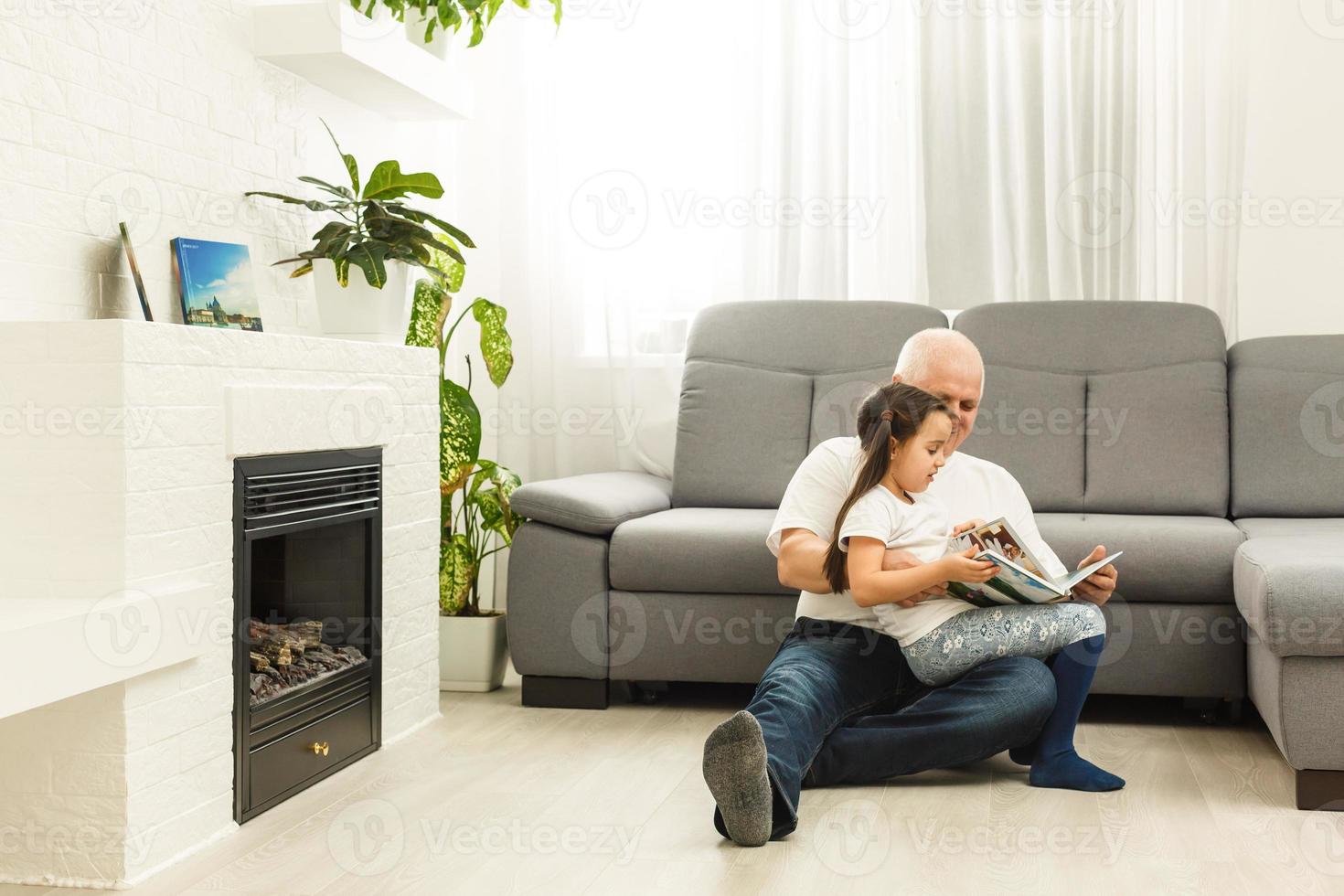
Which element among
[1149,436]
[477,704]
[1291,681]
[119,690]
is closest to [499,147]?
[477,704]

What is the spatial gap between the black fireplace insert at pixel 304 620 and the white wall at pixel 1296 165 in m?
2.69

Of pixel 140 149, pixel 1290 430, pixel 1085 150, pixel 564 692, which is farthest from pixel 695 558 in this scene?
pixel 1085 150

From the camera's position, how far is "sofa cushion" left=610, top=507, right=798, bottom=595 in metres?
2.94

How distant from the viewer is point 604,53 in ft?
13.4

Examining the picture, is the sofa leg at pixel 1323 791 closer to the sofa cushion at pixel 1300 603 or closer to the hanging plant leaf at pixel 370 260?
the sofa cushion at pixel 1300 603

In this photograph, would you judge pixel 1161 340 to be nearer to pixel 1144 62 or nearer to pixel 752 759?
pixel 1144 62

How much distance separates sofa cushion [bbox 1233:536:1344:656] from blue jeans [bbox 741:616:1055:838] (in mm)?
413

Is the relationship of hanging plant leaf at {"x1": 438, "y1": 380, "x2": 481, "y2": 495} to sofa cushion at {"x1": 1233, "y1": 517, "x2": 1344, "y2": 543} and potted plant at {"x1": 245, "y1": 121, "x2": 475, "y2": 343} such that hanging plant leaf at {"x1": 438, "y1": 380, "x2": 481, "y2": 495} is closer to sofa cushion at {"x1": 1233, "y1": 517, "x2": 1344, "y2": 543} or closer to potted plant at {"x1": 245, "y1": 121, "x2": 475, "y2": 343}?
potted plant at {"x1": 245, "y1": 121, "x2": 475, "y2": 343}

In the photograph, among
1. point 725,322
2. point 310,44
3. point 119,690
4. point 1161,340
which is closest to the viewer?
point 119,690

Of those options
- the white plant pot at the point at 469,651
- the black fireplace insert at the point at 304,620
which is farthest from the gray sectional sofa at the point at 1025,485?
the black fireplace insert at the point at 304,620

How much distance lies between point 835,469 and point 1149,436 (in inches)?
48.0

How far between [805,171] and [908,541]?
187 centimetres

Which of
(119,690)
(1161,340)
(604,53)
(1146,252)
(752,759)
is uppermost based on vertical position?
A: (604,53)

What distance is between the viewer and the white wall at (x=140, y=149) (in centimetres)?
221
